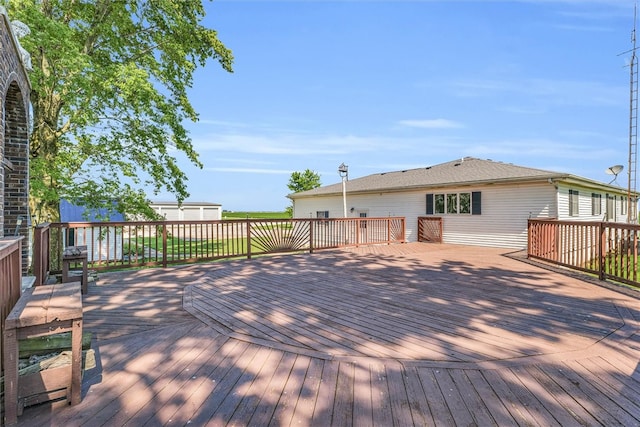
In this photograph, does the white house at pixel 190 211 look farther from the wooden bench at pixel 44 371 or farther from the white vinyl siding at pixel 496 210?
the wooden bench at pixel 44 371

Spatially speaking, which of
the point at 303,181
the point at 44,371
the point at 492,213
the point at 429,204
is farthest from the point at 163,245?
the point at 303,181

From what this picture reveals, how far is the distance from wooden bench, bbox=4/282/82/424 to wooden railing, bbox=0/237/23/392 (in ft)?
0.61

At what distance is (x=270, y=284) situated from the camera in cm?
462

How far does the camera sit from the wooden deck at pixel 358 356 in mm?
1582

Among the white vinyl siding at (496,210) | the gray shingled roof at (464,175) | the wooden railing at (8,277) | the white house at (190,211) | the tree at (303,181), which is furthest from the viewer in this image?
the tree at (303,181)

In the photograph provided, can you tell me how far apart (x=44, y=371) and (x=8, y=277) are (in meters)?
0.81

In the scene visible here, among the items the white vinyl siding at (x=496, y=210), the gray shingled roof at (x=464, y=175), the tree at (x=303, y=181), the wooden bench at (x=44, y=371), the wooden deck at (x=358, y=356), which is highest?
the tree at (x=303, y=181)

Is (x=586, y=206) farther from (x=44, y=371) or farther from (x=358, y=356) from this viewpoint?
(x=44, y=371)

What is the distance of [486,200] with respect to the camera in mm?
10406

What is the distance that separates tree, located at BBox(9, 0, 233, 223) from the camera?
6398mm

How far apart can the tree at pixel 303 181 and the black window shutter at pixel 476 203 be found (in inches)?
806

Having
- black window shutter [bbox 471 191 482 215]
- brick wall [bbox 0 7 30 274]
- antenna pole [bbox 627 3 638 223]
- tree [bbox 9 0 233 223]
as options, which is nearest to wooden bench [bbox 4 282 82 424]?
brick wall [bbox 0 7 30 274]

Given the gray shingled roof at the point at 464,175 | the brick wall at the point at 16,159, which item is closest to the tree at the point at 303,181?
the gray shingled roof at the point at 464,175

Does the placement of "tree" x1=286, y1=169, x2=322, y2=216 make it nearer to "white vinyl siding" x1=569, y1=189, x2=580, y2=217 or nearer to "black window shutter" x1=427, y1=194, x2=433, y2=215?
"black window shutter" x1=427, y1=194, x2=433, y2=215
